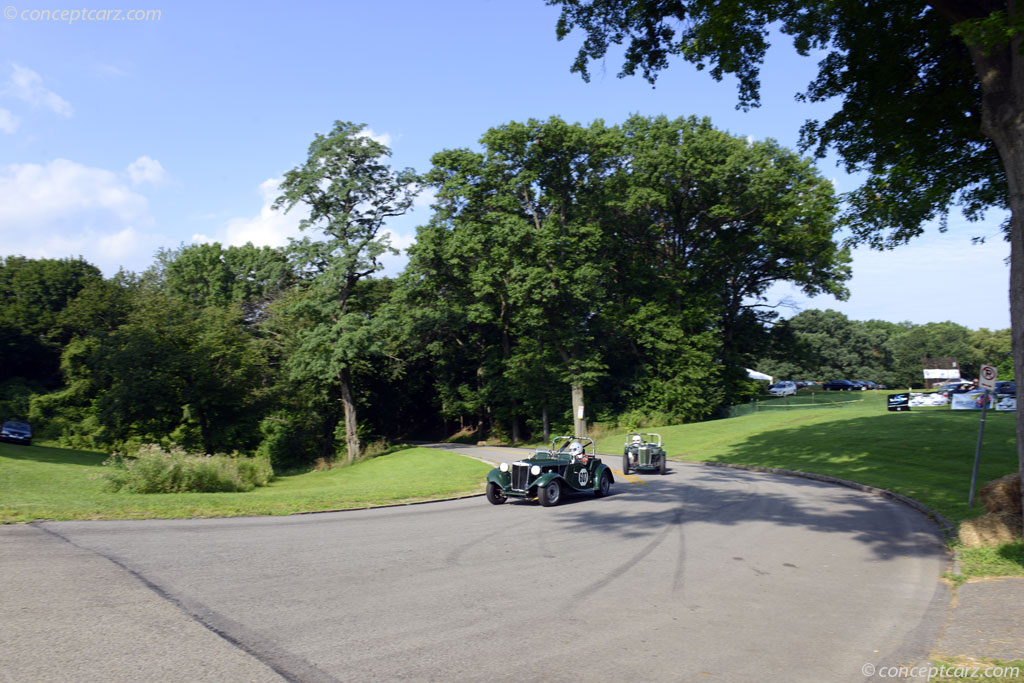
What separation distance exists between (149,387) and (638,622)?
38.7m

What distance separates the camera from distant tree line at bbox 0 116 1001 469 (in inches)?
1651

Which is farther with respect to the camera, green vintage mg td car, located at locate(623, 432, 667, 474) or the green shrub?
green vintage mg td car, located at locate(623, 432, 667, 474)

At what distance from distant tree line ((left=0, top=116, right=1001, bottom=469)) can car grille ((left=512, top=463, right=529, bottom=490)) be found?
92.0 feet

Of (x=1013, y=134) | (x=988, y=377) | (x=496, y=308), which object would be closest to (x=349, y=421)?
(x=496, y=308)

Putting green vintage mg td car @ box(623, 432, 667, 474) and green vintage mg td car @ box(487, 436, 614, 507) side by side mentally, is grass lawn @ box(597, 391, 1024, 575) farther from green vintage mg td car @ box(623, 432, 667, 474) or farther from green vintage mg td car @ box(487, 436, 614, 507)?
green vintage mg td car @ box(487, 436, 614, 507)

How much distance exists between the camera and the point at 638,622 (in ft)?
22.8

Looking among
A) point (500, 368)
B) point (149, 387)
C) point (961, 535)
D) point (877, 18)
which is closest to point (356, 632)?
point (961, 535)

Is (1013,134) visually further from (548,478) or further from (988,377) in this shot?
(548,478)

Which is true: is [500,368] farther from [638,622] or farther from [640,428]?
[638,622]

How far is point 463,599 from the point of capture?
754cm

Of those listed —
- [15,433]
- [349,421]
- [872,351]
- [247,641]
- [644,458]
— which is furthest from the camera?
[872,351]
